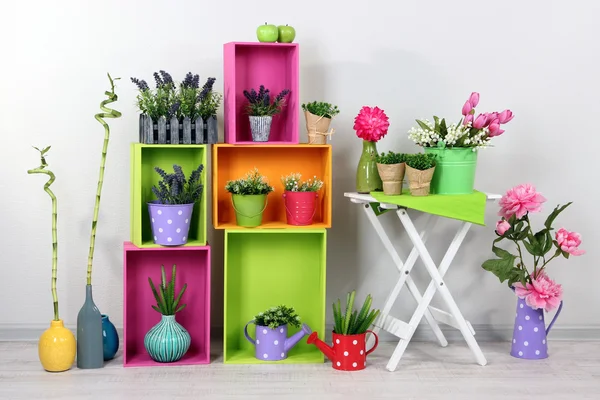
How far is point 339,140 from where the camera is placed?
12.2 ft

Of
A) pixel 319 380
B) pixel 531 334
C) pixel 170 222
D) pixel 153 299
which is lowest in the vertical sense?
pixel 319 380

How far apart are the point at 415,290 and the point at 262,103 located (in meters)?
1.02

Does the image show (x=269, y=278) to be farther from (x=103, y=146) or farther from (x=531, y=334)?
(x=531, y=334)

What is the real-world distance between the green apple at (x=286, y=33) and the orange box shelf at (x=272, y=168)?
434 mm

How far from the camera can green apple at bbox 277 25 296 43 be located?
3.36 meters

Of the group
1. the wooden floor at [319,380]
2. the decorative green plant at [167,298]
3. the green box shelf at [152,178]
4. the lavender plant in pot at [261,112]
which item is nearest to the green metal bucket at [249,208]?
the green box shelf at [152,178]

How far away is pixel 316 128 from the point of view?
133 inches

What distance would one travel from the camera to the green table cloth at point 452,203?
3240 millimetres

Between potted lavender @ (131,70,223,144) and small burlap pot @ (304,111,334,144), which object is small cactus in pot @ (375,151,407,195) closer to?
small burlap pot @ (304,111,334,144)

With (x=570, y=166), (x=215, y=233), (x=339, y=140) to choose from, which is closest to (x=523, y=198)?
(x=570, y=166)

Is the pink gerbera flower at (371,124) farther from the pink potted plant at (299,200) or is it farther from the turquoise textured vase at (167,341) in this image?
the turquoise textured vase at (167,341)

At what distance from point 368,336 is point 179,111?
126 cm

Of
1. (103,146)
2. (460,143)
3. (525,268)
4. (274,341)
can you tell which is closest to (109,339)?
(274,341)

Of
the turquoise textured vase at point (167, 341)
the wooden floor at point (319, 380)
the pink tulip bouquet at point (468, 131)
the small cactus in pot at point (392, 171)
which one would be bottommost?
the wooden floor at point (319, 380)
